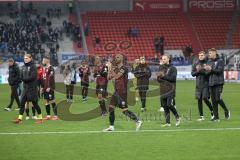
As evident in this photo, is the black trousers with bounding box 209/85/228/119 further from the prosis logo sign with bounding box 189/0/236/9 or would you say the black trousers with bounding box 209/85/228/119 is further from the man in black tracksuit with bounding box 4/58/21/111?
the prosis logo sign with bounding box 189/0/236/9

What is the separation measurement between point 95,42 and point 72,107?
97.1 ft

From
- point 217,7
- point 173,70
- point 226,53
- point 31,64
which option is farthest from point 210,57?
point 217,7

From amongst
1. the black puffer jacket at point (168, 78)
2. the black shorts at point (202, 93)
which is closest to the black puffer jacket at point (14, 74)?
the black puffer jacket at point (168, 78)

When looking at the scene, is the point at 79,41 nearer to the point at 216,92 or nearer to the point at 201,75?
the point at 201,75

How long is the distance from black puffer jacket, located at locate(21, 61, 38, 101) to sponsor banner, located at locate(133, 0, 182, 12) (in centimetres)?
4110

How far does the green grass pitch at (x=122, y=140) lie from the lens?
1220 cm

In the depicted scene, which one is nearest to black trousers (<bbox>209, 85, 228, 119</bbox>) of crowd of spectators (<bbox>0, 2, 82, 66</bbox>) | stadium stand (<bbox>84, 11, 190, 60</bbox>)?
crowd of spectators (<bbox>0, 2, 82, 66</bbox>)

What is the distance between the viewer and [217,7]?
5991cm

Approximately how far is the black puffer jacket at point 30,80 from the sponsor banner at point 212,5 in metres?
43.0

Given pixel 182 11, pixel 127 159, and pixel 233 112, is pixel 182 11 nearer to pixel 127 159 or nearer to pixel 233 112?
pixel 233 112

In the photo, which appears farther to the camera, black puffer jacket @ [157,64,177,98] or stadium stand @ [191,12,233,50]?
stadium stand @ [191,12,233,50]

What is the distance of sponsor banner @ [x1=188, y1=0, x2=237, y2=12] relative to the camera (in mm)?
59531

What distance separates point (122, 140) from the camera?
14.2m

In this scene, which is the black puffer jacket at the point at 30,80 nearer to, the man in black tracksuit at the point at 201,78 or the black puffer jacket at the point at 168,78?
the black puffer jacket at the point at 168,78
